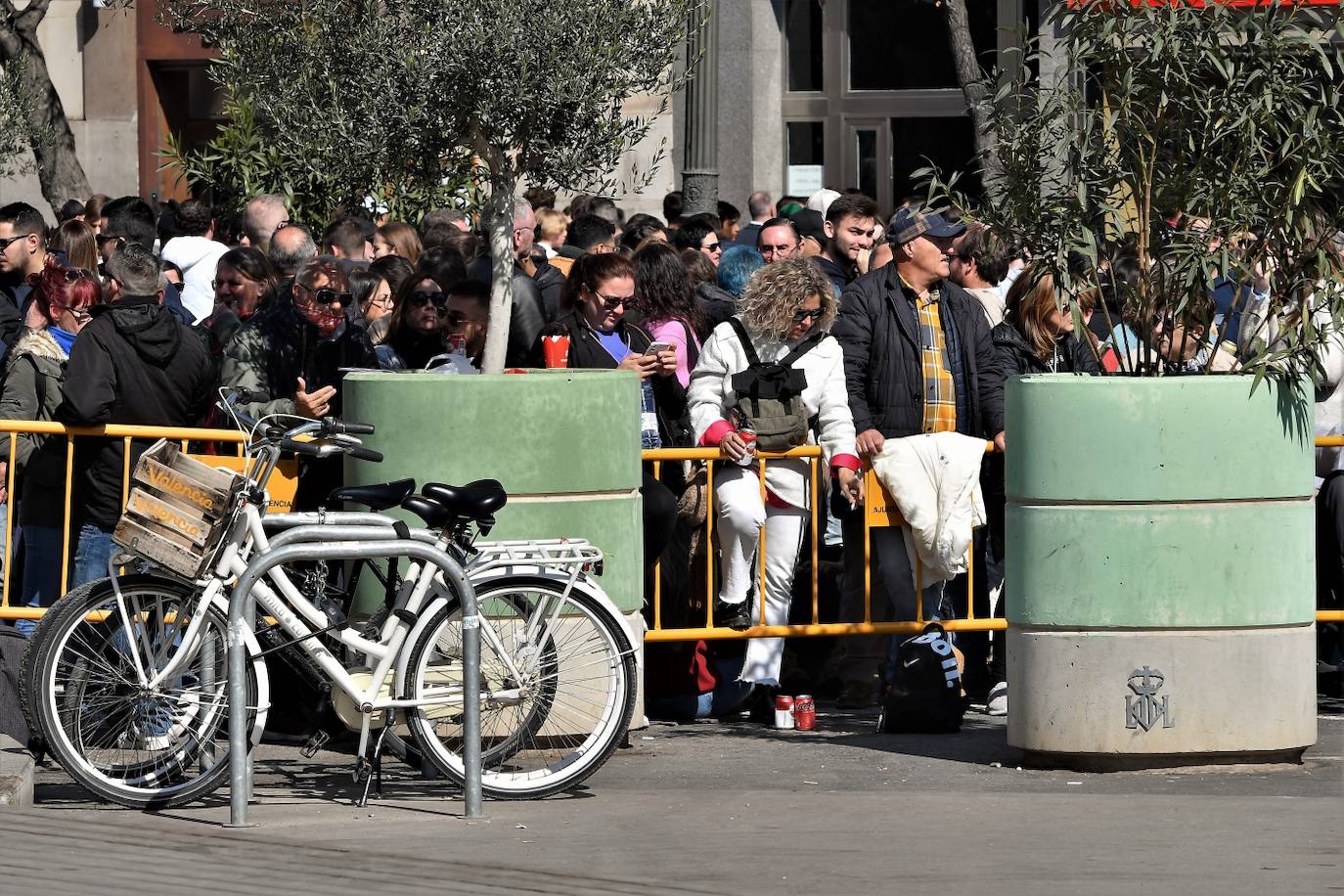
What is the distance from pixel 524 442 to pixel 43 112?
51.6ft

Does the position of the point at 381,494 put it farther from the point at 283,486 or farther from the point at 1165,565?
the point at 1165,565

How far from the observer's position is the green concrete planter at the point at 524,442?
26.4ft

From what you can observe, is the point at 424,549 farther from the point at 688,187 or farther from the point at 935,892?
the point at 688,187

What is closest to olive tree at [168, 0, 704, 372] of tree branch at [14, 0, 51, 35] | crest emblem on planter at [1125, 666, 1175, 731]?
crest emblem on planter at [1125, 666, 1175, 731]

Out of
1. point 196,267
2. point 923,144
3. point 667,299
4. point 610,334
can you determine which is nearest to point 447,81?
point 610,334

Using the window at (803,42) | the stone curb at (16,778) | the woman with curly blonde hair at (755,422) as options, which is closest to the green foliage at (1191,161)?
the woman with curly blonde hair at (755,422)

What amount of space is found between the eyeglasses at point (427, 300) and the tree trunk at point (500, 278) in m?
0.46

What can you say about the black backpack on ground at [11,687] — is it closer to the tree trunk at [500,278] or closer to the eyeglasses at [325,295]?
the eyeglasses at [325,295]

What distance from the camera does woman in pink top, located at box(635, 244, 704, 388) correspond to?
9961mm

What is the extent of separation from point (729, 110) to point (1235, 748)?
1661 centimetres

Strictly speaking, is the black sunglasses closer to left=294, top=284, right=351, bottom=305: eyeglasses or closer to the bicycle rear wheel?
left=294, top=284, right=351, bottom=305: eyeglasses

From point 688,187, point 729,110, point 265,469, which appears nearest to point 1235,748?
point 265,469

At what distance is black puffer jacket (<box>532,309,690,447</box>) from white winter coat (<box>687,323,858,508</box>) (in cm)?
37

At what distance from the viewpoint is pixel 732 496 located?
934cm
